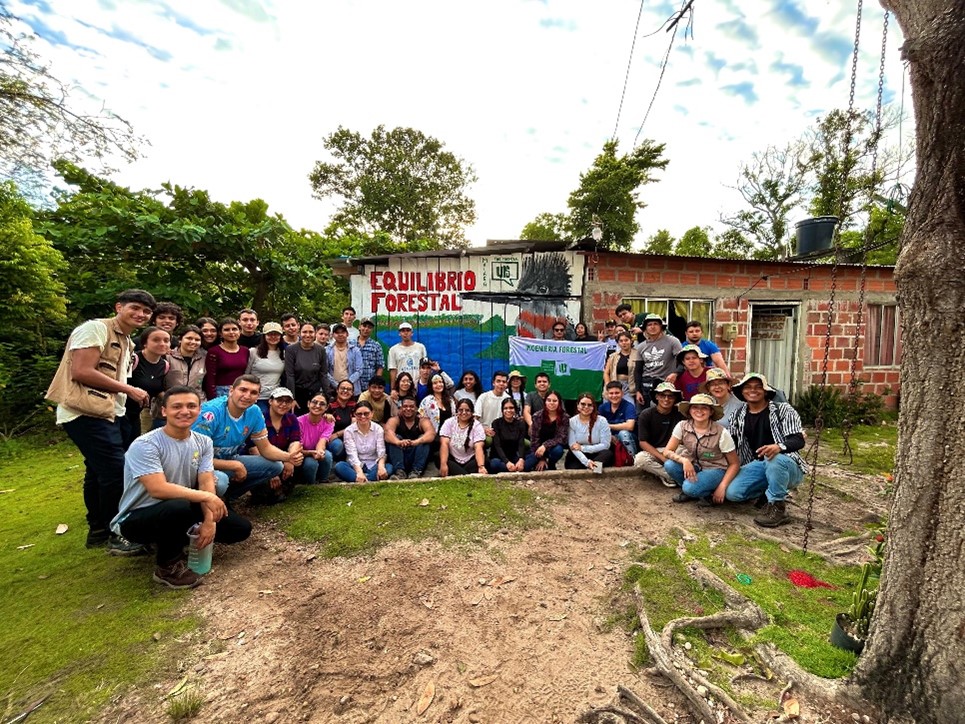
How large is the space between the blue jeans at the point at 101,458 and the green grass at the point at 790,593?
168 inches

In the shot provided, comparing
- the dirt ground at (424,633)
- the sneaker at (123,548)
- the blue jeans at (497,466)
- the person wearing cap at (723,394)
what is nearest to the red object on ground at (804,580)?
the dirt ground at (424,633)

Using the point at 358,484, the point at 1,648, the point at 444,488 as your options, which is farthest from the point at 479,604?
the point at 1,648

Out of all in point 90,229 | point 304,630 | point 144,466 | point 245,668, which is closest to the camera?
point 245,668

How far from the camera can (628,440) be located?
5.39 m

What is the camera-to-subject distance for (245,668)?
2.37 m

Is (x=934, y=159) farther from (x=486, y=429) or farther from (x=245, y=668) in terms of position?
(x=486, y=429)

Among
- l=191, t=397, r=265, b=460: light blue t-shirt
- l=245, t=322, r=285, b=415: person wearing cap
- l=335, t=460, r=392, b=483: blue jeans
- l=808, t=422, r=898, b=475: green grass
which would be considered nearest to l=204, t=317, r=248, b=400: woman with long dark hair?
l=245, t=322, r=285, b=415: person wearing cap

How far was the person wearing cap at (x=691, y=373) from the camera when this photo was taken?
5.08m

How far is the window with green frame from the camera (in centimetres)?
776

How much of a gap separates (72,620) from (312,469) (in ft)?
6.78

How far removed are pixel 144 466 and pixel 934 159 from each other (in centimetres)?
422

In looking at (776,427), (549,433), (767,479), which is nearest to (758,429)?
(776,427)

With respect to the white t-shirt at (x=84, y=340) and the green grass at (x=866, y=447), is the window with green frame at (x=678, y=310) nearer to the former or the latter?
the green grass at (x=866, y=447)

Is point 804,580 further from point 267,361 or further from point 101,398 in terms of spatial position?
point 267,361
